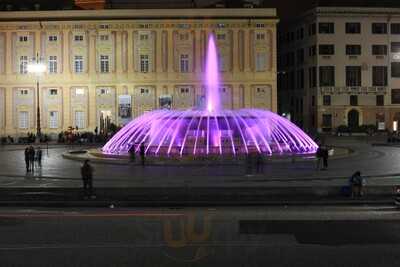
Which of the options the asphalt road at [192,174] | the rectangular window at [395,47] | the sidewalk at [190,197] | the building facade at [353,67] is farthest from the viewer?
the rectangular window at [395,47]

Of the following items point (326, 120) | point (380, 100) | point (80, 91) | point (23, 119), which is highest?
point (80, 91)

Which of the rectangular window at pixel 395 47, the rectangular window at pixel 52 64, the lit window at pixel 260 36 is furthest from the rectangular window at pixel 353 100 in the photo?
the rectangular window at pixel 52 64

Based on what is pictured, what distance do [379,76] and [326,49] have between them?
8.88 metres

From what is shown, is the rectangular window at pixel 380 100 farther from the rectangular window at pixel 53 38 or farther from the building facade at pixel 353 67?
the rectangular window at pixel 53 38

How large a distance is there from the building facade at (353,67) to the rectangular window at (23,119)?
41.8 m

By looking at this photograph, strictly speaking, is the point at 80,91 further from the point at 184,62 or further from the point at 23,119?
the point at 184,62

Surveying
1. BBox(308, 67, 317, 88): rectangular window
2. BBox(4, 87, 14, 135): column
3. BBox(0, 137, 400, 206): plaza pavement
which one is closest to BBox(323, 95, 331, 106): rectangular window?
BBox(308, 67, 317, 88): rectangular window

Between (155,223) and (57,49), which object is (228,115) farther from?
(57,49)

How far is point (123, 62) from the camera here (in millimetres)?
95062

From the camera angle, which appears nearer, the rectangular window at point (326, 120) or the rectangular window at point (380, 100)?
the rectangular window at point (326, 120)

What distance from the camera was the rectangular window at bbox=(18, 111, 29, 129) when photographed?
94.6 metres

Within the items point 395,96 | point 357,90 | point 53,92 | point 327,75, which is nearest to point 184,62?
point 53,92

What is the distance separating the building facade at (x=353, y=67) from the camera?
9481 cm

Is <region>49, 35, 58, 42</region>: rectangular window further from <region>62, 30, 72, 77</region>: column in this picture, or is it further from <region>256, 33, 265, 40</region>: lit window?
<region>256, 33, 265, 40</region>: lit window
